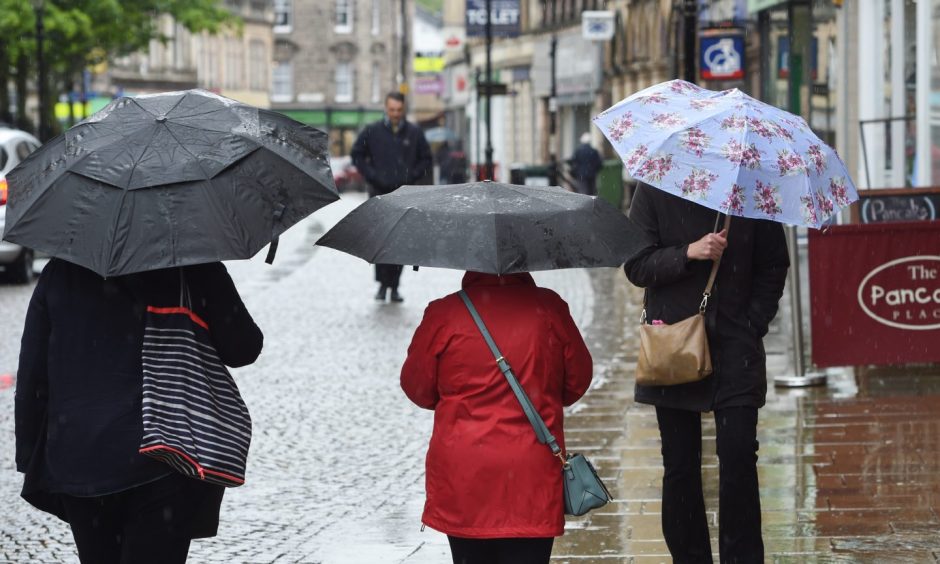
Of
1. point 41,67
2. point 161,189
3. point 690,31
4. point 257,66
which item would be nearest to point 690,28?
point 690,31

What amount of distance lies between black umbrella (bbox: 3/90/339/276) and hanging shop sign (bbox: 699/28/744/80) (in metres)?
14.4

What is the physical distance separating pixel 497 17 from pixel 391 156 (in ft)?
103

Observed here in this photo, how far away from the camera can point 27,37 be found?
117 ft

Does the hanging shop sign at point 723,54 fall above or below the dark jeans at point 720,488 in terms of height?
above

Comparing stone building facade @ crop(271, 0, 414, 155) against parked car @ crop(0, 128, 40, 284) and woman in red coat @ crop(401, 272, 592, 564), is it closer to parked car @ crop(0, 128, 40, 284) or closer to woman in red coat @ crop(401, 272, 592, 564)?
parked car @ crop(0, 128, 40, 284)

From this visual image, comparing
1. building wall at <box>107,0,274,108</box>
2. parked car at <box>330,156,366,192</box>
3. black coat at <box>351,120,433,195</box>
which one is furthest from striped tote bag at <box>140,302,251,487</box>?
parked car at <box>330,156,366,192</box>

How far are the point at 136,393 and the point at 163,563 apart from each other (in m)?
0.43

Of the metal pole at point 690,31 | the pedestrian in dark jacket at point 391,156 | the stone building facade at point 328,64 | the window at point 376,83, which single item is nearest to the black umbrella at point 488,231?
the metal pole at point 690,31

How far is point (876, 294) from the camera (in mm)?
10195

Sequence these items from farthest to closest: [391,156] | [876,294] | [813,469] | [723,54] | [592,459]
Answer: [723,54]
[391,156]
[876,294]
[592,459]
[813,469]

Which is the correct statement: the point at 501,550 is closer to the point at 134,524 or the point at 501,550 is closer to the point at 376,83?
the point at 134,524

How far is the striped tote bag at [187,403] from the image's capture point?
4.24 meters

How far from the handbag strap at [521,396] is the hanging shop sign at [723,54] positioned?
562 inches

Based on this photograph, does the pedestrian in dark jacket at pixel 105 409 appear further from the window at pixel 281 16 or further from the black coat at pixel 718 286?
the window at pixel 281 16
